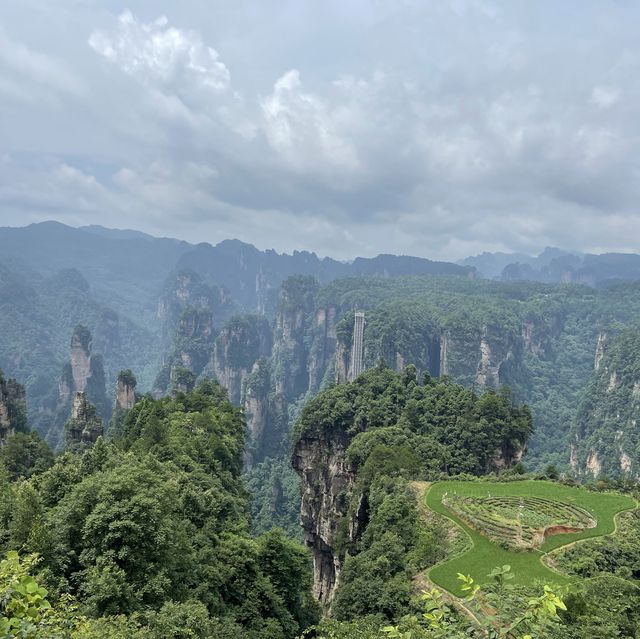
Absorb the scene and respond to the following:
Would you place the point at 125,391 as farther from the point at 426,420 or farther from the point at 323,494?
the point at 426,420

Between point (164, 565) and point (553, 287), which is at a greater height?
point (553, 287)

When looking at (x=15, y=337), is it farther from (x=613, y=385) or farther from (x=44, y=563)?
(x=44, y=563)

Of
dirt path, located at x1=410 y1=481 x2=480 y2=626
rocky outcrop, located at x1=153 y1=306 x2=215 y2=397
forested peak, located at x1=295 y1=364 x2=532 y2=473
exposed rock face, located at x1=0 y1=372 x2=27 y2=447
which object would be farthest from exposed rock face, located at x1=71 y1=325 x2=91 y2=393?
dirt path, located at x1=410 y1=481 x2=480 y2=626

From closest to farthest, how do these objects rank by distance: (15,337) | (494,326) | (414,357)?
(414,357)
(494,326)
(15,337)

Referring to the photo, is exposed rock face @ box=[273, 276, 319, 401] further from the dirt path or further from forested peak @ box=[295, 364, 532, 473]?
the dirt path

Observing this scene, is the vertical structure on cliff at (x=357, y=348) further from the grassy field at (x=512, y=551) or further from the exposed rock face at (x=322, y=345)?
A: the grassy field at (x=512, y=551)

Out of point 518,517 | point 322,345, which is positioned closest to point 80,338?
point 322,345

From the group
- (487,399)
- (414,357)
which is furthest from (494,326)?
(487,399)
